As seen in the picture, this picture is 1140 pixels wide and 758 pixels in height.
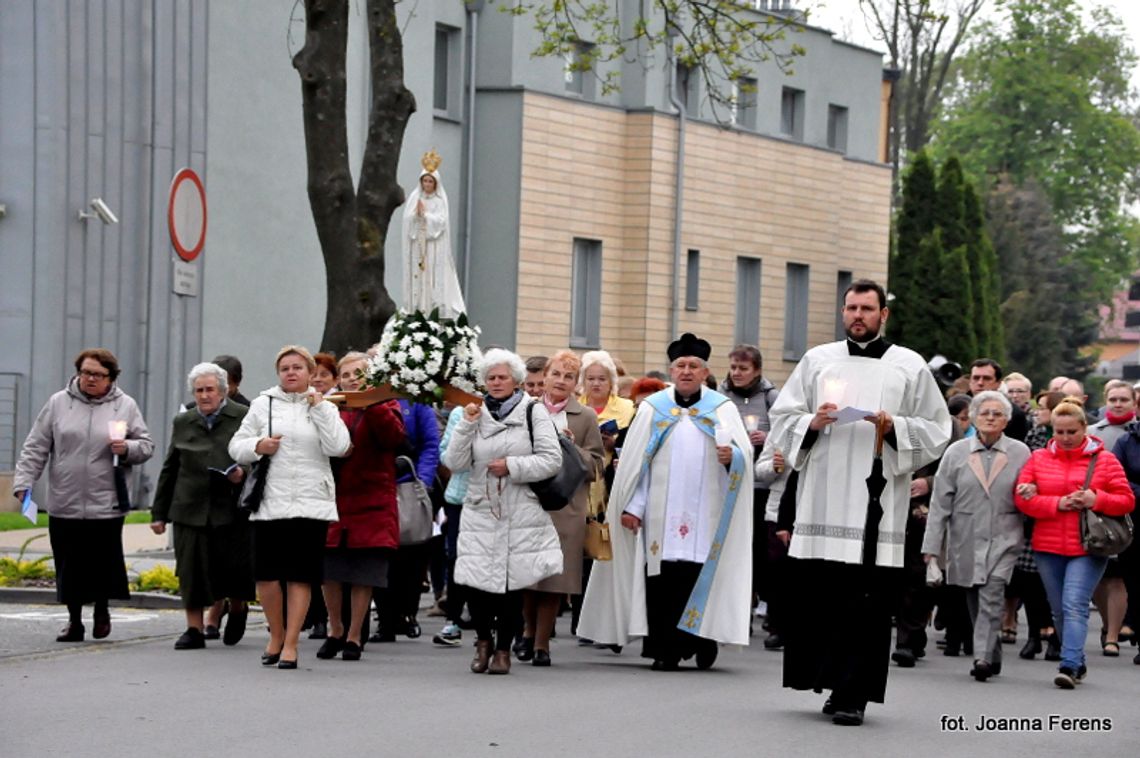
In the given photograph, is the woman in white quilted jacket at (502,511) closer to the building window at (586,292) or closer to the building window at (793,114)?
the building window at (586,292)

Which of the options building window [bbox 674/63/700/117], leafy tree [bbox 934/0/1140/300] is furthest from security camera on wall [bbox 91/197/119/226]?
leafy tree [bbox 934/0/1140/300]

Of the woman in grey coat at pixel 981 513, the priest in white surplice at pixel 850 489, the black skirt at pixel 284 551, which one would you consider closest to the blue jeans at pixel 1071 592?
the woman in grey coat at pixel 981 513

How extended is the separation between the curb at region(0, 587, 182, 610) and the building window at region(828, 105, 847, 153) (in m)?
31.6

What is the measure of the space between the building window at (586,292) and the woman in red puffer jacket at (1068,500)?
25850 mm

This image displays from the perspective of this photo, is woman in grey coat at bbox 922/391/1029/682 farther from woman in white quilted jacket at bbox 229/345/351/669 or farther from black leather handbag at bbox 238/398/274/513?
black leather handbag at bbox 238/398/274/513

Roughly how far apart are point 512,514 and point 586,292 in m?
27.3

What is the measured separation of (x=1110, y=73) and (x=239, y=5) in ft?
157

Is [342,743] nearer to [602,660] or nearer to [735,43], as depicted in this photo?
[602,660]

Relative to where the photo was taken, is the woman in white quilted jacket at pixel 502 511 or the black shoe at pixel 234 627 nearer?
the woman in white quilted jacket at pixel 502 511

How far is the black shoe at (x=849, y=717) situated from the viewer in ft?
36.7

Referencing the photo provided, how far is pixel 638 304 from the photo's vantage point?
40812mm

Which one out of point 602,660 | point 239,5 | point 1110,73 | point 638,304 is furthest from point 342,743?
point 1110,73

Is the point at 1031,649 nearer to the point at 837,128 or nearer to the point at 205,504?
the point at 205,504

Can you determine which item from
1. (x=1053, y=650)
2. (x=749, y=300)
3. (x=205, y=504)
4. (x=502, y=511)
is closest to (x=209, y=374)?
(x=205, y=504)
